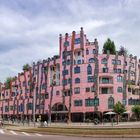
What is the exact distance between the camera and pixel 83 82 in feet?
321

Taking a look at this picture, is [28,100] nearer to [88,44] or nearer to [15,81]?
[15,81]

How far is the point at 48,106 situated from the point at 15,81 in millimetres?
28383

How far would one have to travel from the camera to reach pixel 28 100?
118 metres

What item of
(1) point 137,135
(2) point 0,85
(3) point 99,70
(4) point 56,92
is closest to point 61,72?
(4) point 56,92

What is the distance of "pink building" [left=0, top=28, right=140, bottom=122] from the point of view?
9569 centimetres

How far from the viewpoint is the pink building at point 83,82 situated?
314 ft

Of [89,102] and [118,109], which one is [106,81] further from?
[118,109]

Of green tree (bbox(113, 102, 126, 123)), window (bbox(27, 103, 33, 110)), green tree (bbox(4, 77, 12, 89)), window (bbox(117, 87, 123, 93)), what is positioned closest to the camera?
green tree (bbox(113, 102, 126, 123))

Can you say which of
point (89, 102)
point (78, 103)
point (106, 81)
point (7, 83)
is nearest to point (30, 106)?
point (78, 103)

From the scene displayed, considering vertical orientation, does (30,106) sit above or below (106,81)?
below

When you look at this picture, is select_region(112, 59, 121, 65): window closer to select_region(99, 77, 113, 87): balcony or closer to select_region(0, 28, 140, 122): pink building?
select_region(0, 28, 140, 122): pink building

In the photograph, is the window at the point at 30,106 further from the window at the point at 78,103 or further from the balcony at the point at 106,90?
the balcony at the point at 106,90

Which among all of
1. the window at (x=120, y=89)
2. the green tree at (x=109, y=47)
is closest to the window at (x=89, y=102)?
the window at (x=120, y=89)

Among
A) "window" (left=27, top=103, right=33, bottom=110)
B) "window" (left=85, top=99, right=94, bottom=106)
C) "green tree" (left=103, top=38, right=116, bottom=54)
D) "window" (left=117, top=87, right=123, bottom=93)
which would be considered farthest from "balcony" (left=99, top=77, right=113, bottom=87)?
→ "window" (left=27, top=103, right=33, bottom=110)
